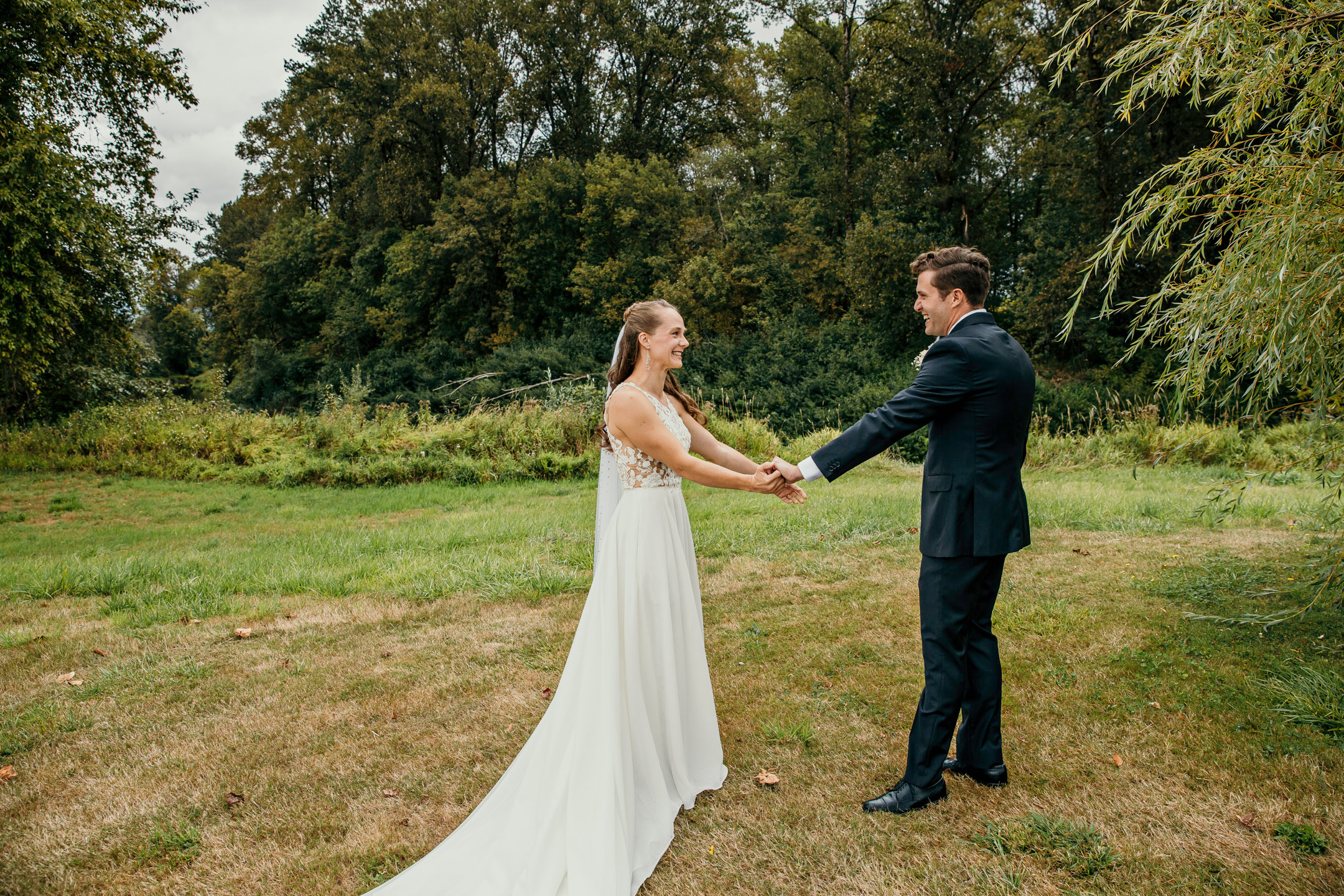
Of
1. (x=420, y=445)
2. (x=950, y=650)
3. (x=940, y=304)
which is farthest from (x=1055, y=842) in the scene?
(x=420, y=445)

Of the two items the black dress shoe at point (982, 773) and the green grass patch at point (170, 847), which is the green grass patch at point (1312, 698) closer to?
the black dress shoe at point (982, 773)

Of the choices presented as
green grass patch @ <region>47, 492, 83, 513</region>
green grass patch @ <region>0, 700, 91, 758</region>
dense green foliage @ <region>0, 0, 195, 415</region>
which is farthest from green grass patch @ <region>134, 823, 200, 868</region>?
dense green foliage @ <region>0, 0, 195, 415</region>

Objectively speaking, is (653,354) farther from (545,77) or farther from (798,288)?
(545,77)

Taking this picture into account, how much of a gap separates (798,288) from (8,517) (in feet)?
75.9

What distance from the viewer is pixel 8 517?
10.6m

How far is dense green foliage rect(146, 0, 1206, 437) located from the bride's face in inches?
751

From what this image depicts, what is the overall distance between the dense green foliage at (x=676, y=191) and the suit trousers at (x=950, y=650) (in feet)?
61.3

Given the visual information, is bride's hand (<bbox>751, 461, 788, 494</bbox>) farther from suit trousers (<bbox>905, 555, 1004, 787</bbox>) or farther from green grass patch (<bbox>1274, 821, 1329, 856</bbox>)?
green grass patch (<bbox>1274, 821, 1329, 856</bbox>)

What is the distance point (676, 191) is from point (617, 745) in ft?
96.9

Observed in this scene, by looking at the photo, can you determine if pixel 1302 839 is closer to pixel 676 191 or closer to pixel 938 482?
pixel 938 482

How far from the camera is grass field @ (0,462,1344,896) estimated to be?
3.03m

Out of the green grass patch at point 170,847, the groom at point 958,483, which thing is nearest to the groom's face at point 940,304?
the groom at point 958,483

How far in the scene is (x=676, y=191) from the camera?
30328 mm

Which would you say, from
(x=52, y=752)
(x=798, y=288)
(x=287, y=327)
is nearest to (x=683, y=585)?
(x=52, y=752)
